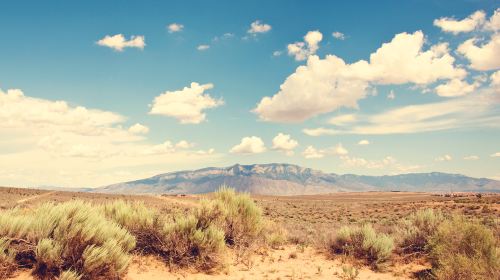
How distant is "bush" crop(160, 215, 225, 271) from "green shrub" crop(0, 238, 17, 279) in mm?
3788

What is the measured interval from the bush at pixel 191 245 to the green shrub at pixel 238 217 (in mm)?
1822

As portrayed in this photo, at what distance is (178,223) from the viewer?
35.1 ft

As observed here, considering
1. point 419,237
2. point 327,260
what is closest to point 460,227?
point 419,237

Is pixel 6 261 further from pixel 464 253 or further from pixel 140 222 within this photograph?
pixel 464 253

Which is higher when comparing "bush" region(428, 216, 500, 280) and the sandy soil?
"bush" region(428, 216, 500, 280)

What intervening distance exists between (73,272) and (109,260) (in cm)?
85

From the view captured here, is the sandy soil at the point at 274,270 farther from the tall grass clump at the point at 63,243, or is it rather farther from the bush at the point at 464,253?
the bush at the point at 464,253

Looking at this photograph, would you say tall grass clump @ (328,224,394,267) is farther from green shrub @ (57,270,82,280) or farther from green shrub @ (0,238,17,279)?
green shrub @ (0,238,17,279)

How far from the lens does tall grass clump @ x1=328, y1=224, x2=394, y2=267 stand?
1213 centimetres

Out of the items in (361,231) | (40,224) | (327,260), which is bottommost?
(327,260)

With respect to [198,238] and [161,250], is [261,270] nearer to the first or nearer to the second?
[198,238]

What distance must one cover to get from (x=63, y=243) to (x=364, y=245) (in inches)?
375

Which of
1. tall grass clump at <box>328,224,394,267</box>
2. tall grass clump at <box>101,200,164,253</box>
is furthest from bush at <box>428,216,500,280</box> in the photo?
tall grass clump at <box>101,200,164,253</box>

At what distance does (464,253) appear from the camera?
928 centimetres
